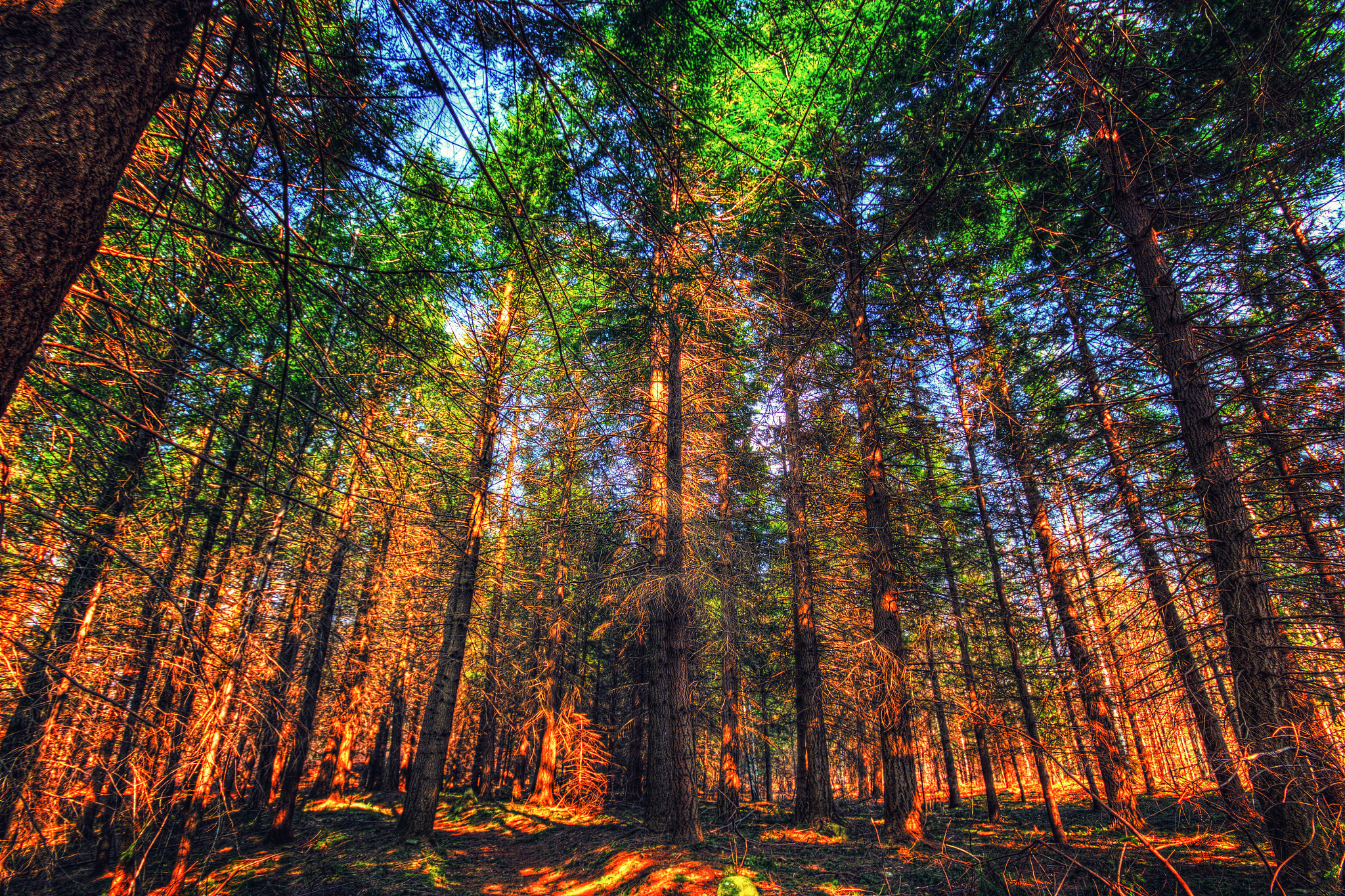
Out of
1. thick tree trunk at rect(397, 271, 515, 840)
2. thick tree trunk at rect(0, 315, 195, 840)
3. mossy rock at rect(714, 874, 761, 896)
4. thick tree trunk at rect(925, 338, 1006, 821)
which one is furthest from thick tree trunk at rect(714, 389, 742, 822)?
thick tree trunk at rect(0, 315, 195, 840)

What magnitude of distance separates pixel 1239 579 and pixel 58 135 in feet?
24.0

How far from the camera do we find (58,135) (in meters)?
1.20

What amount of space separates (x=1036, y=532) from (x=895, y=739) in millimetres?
4616

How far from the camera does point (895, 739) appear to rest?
716 centimetres

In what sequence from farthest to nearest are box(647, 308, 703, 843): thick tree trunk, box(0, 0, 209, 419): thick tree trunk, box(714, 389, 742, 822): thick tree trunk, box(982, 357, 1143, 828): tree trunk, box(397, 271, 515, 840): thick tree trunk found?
1. box(397, 271, 515, 840): thick tree trunk
2. box(714, 389, 742, 822): thick tree trunk
3. box(647, 308, 703, 843): thick tree trunk
4. box(982, 357, 1143, 828): tree trunk
5. box(0, 0, 209, 419): thick tree trunk

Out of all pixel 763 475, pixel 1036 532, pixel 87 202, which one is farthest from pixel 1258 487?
pixel 87 202

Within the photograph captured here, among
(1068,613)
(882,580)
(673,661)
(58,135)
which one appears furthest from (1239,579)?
(58,135)

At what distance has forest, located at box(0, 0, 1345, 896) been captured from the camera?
2.19 metres

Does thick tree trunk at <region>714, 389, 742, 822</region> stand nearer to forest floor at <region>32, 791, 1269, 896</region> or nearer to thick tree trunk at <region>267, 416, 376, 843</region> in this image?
forest floor at <region>32, 791, 1269, 896</region>

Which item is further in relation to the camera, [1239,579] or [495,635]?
[495,635]

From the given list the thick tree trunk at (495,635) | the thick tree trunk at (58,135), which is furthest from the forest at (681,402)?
the thick tree trunk at (495,635)

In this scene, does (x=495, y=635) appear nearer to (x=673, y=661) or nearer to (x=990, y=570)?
→ (x=673, y=661)

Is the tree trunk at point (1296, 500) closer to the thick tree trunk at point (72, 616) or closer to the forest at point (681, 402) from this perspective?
the forest at point (681, 402)

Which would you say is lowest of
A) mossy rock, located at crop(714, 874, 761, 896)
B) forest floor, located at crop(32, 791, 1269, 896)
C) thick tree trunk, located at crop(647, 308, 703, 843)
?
forest floor, located at crop(32, 791, 1269, 896)
